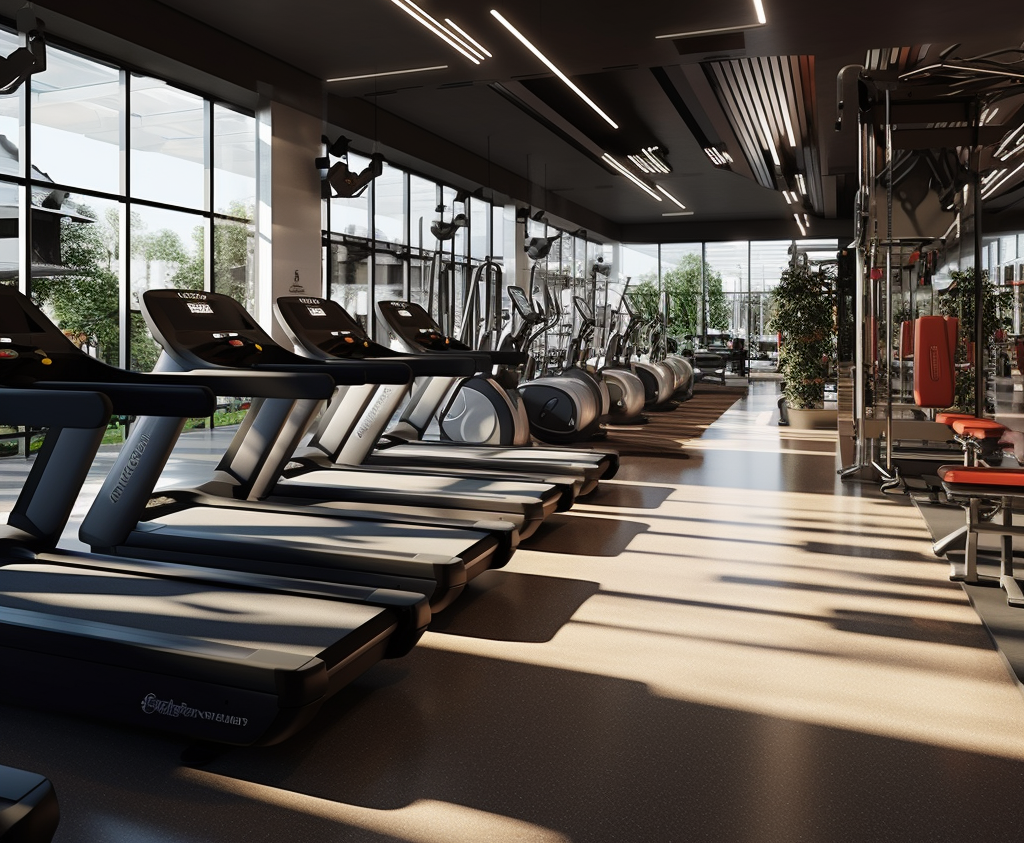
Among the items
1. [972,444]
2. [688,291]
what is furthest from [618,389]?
[688,291]

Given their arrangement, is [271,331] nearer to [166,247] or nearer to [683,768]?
[166,247]

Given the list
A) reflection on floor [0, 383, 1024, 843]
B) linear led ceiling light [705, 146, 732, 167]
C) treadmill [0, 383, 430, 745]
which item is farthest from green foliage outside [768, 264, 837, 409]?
treadmill [0, 383, 430, 745]

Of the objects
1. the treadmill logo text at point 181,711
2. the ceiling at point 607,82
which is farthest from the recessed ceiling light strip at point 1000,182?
the treadmill logo text at point 181,711

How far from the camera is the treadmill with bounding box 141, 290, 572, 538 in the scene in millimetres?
3658

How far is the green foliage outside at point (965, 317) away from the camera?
6.93 meters

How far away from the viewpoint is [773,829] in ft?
6.07

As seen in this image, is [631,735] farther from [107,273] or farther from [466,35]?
[107,273]

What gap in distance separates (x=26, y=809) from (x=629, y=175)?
13.3 metres

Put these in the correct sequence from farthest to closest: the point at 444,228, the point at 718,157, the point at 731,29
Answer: the point at 718,157, the point at 444,228, the point at 731,29

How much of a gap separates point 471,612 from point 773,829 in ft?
5.16

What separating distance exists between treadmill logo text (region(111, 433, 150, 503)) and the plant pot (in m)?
7.61

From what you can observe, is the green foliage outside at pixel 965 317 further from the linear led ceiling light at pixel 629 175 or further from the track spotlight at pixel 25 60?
the track spotlight at pixel 25 60

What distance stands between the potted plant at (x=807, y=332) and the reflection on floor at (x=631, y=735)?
226 inches

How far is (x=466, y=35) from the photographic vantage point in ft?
22.1
